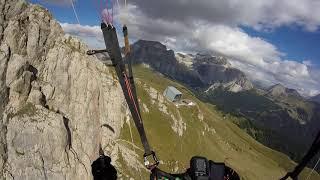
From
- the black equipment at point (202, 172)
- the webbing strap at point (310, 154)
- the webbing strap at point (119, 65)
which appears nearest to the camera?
the webbing strap at point (310, 154)

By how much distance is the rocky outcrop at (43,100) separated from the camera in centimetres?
14188

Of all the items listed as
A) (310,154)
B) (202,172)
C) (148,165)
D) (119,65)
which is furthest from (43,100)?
(310,154)

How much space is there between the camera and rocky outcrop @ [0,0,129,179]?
5586 inches

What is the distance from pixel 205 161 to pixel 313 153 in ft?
7.88

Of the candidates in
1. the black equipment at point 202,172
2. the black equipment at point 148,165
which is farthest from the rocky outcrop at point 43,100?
the black equipment at point 148,165

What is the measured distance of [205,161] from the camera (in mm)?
8633

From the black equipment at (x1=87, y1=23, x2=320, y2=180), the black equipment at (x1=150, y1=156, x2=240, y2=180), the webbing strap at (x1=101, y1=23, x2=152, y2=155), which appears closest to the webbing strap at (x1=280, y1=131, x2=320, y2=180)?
the black equipment at (x1=87, y1=23, x2=320, y2=180)

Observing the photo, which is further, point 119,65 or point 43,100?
point 43,100

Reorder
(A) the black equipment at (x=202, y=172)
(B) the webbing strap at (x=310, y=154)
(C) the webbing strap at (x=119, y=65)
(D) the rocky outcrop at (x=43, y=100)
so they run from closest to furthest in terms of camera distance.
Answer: (B) the webbing strap at (x=310, y=154)
(C) the webbing strap at (x=119, y=65)
(A) the black equipment at (x=202, y=172)
(D) the rocky outcrop at (x=43, y=100)

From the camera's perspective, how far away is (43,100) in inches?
6422

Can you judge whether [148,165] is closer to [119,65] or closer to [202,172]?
[202,172]

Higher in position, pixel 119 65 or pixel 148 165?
pixel 119 65

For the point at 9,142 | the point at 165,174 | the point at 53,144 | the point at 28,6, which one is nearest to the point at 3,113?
the point at 9,142

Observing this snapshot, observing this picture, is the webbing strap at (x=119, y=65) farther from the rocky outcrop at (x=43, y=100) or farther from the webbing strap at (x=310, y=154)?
the rocky outcrop at (x=43, y=100)
